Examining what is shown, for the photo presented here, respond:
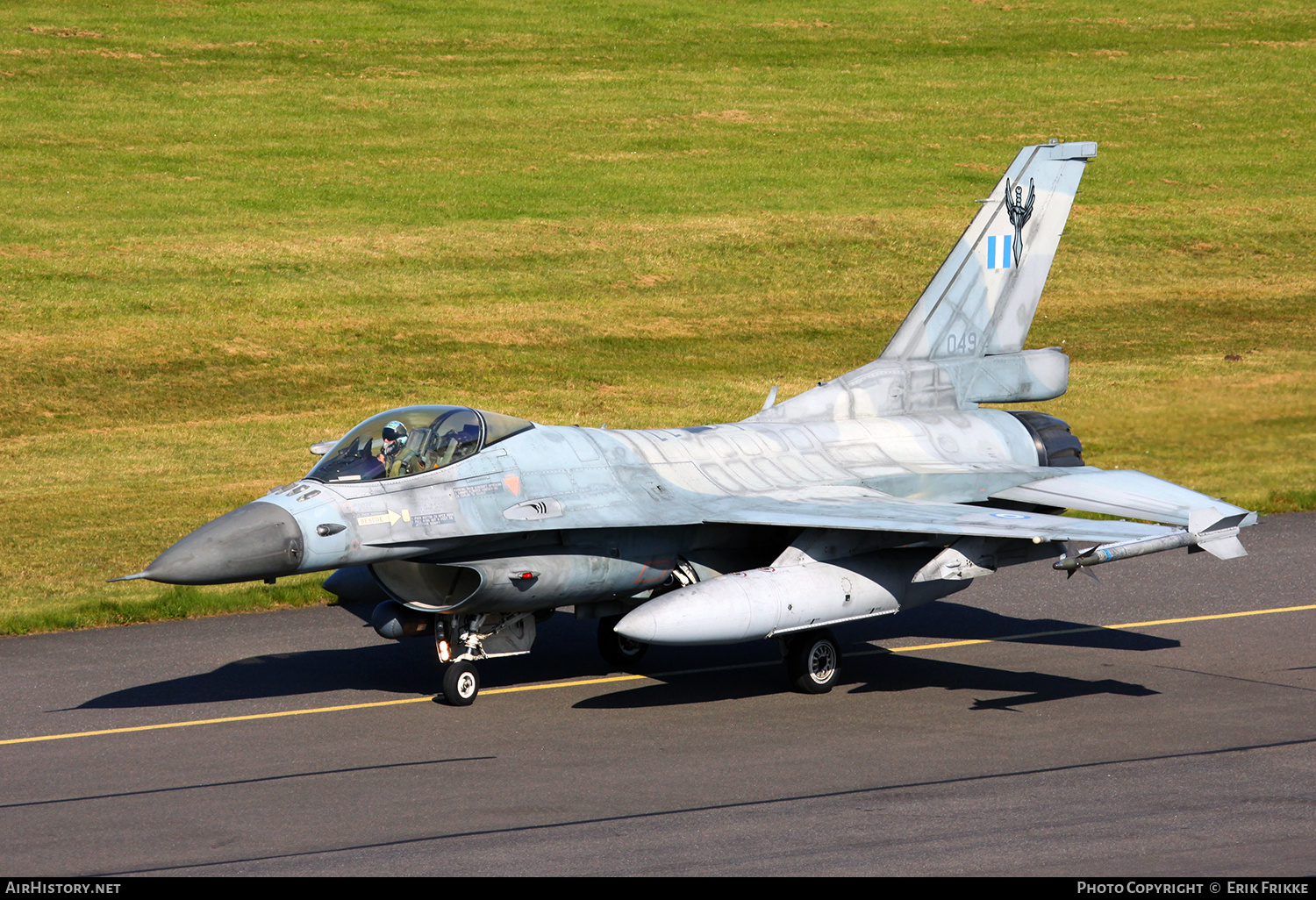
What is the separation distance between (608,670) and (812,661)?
231cm

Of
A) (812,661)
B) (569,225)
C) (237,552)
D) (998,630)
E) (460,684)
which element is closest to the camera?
(237,552)

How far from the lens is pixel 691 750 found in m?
13.5

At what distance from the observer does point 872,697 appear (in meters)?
15.2

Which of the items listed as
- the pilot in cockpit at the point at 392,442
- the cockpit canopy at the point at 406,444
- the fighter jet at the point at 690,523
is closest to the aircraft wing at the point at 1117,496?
the fighter jet at the point at 690,523

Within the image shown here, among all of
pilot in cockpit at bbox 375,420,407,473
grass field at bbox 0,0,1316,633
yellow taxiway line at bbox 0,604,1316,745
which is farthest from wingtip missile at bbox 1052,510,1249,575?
grass field at bbox 0,0,1316,633

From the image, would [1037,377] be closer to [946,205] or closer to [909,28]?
[946,205]

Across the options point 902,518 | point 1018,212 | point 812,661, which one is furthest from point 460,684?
point 1018,212

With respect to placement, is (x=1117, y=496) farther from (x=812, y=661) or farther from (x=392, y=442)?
(x=392, y=442)

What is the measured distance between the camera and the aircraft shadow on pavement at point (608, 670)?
15.4 metres

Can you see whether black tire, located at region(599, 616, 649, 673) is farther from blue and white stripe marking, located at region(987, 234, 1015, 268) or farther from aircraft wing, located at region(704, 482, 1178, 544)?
blue and white stripe marking, located at region(987, 234, 1015, 268)

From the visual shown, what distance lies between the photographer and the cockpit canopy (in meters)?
14.0

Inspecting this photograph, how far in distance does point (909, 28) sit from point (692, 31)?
773 cm
